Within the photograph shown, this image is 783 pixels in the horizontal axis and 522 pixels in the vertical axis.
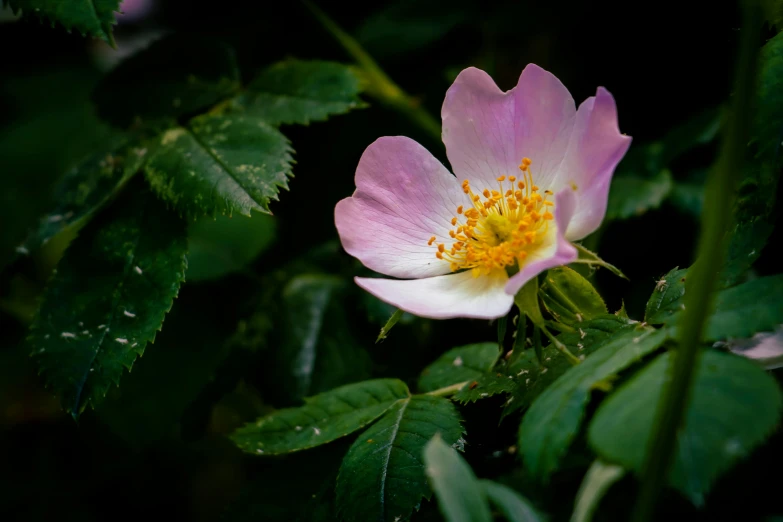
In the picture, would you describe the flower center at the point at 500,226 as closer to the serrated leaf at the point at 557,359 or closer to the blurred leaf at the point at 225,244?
the serrated leaf at the point at 557,359

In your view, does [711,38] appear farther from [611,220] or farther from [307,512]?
[307,512]

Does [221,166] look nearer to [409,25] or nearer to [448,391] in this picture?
[448,391]

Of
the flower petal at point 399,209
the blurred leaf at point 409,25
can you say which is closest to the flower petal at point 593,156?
the flower petal at point 399,209

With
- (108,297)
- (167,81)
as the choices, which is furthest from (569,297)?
(167,81)

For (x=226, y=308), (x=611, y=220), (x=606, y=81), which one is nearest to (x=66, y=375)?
(x=226, y=308)

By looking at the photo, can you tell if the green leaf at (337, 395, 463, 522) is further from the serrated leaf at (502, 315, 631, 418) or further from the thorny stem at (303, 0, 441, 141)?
the thorny stem at (303, 0, 441, 141)

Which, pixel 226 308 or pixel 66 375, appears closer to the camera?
pixel 66 375

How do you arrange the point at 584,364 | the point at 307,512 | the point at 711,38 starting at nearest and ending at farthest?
the point at 584,364 < the point at 307,512 < the point at 711,38
